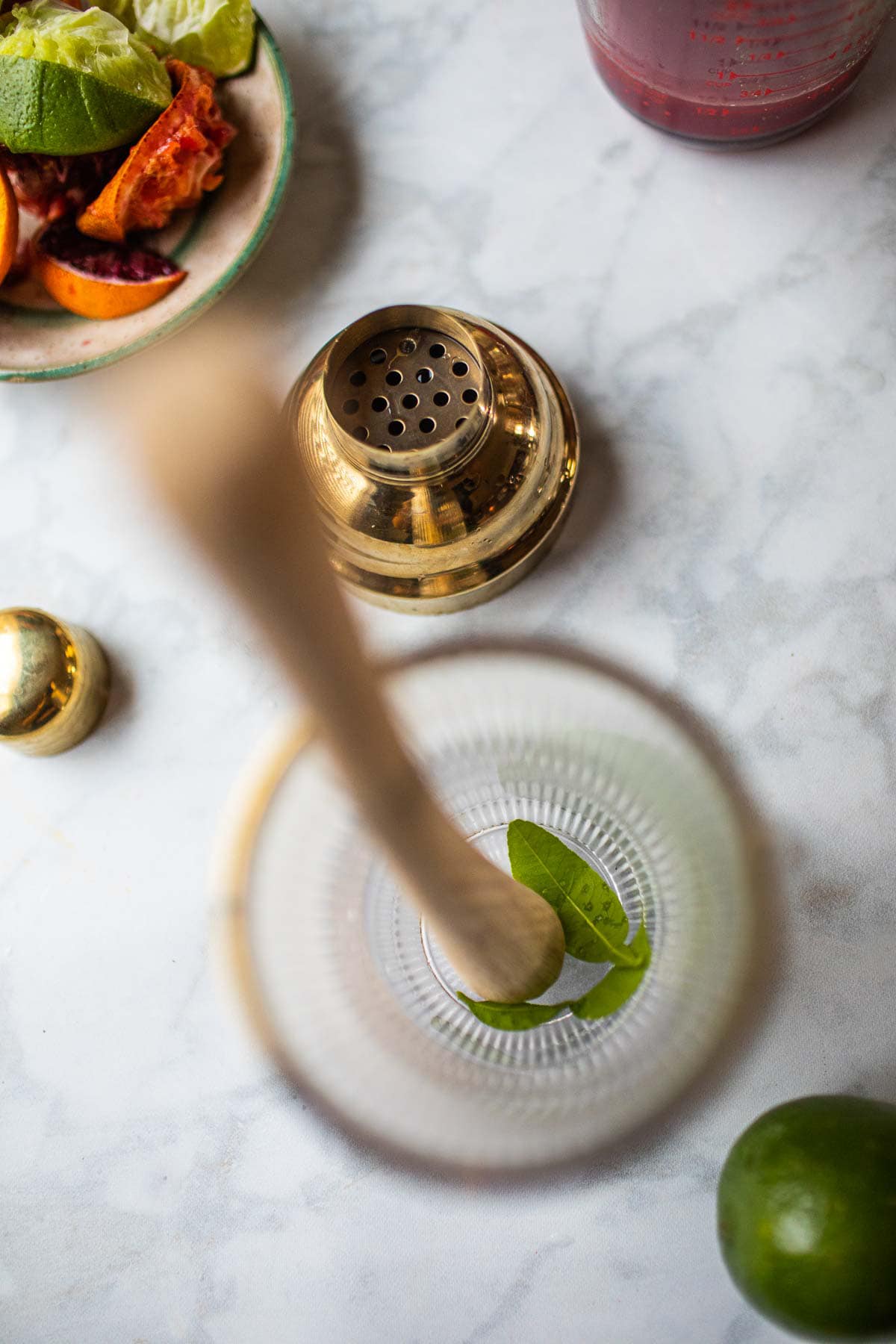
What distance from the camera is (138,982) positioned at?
495 mm

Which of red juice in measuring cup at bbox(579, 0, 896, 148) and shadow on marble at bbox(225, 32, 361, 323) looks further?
shadow on marble at bbox(225, 32, 361, 323)

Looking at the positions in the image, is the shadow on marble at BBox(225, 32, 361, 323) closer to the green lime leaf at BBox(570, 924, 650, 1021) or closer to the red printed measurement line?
the red printed measurement line

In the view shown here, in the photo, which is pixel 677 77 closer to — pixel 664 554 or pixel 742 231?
pixel 742 231

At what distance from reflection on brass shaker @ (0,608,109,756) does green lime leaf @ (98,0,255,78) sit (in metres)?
0.27

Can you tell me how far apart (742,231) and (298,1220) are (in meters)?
0.50

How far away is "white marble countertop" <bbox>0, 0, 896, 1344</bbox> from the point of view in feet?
1.49

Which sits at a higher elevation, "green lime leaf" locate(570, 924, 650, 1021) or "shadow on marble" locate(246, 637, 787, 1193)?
"green lime leaf" locate(570, 924, 650, 1021)

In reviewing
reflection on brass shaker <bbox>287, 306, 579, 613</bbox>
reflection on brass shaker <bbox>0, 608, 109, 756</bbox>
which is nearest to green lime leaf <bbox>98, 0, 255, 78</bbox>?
reflection on brass shaker <bbox>287, 306, 579, 613</bbox>

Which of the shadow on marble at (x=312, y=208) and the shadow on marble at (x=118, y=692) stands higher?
the shadow on marble at (x=312, y=208)

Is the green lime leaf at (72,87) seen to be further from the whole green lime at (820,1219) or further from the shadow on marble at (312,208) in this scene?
the whole green lime at (820,1219)

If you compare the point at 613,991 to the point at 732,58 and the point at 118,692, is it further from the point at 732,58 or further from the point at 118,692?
the point at 732,58

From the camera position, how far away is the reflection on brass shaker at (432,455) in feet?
1.44

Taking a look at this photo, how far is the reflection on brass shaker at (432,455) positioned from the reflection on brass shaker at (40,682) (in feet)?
0.43

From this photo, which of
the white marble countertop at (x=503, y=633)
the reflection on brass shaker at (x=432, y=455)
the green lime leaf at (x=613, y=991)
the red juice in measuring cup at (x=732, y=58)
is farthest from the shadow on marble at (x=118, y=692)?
the red juice in measuring cup at (x=732, y=58)
